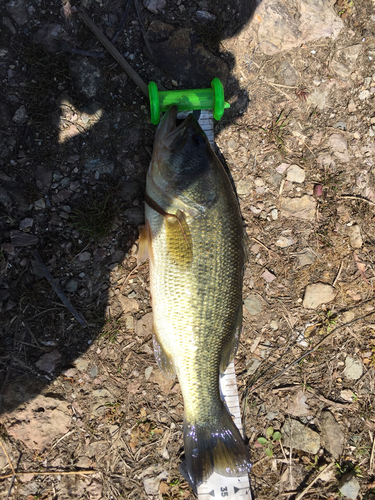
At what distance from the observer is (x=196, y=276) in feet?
8.75

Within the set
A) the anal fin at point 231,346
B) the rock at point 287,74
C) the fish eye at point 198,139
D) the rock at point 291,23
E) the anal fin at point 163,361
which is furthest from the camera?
the rock at point 287,74

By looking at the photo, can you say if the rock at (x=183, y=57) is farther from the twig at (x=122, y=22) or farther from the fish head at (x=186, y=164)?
the fish head at (x=186, y=164)

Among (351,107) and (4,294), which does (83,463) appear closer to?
(4,294)

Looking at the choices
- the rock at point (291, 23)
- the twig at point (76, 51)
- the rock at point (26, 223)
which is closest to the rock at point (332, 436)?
the rock at point (26, 223)

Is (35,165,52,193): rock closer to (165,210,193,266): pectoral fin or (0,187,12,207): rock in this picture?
(0,187,12,207): rock

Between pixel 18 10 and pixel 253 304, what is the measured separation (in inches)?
152

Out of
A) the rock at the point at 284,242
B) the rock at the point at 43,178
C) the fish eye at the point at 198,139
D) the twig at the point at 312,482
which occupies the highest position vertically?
the rock at the point at 43,178

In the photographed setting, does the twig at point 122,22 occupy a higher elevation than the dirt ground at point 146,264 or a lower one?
higher

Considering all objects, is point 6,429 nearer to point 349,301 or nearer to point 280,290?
point 280,290

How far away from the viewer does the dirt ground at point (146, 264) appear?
3119 mm

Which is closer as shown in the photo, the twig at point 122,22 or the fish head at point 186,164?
the fish head at point 186,164

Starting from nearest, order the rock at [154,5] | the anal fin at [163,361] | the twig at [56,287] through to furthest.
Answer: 1. the anal fin at [163,361]
2. the twig at [56,287]
3. the rock at [154,5]

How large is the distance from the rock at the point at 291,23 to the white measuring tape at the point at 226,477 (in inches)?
42.2

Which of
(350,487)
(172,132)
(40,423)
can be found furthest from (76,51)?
(350,487)
